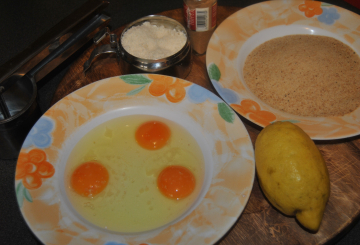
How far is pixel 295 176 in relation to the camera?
877 millimetres

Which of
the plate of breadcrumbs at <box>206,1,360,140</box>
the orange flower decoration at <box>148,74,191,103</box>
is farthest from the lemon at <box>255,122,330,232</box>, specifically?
the orange flower decoration at <box>148,74,191,103</box>

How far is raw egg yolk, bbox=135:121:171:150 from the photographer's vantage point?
1.20 metres

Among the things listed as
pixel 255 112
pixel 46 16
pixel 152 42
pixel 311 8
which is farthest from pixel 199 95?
pixel 46 16

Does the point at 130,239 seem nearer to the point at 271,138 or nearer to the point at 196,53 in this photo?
the point at 271,138

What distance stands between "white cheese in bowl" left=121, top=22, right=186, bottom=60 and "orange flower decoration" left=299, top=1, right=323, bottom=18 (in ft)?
2.36

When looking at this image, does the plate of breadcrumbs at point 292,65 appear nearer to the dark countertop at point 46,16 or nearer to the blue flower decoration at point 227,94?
the blue flower decoration at point 227,94

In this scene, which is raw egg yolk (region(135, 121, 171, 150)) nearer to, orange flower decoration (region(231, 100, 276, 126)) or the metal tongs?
orange flower decoration (region(231, 100, 276, 126))

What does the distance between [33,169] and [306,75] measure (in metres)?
1.17

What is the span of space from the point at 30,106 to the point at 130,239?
2.60 feet

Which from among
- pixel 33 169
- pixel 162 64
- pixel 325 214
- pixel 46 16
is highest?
pixel 162 64

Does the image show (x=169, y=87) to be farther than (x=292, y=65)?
No

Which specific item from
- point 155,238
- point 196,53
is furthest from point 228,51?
point 155,238

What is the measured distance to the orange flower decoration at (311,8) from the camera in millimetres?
1621

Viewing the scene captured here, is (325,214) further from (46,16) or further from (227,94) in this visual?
(46,16)
